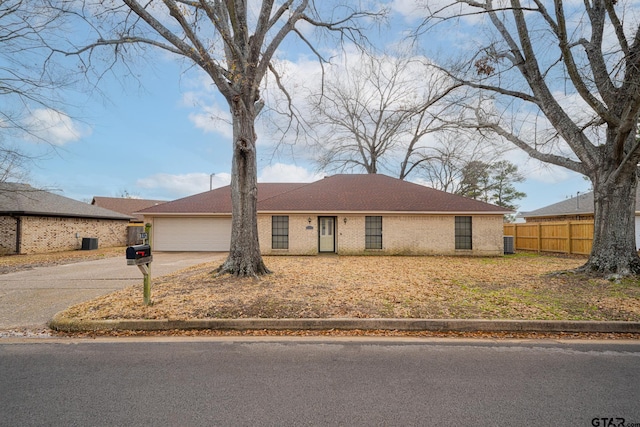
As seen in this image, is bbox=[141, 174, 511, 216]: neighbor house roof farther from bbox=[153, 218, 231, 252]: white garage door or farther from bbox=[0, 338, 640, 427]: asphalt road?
bbox=[0, 338, 640, 427]: asphalt road

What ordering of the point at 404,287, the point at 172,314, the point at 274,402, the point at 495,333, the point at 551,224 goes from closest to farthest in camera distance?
the point at 274,402, the point at 495,333, the point at 172,314, the point at 404,287, the point at 551,224

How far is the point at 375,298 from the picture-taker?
623 cm

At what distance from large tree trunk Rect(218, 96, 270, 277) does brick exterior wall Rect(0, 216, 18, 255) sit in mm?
16456

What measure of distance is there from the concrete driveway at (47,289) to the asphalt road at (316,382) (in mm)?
1271

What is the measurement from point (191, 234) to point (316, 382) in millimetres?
16962

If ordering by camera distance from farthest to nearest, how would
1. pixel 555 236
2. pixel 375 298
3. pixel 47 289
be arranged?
pixel 555 236, pixel 47 289, pixel 375 298

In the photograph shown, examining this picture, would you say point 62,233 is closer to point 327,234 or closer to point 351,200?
point 327,234

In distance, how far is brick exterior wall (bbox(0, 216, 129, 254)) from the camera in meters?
17.3

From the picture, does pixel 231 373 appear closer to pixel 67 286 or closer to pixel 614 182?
pixel 67 286

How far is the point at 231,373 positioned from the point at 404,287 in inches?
198

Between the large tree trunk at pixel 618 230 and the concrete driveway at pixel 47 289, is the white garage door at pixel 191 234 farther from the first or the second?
the large tree trunk at pixel 618 230

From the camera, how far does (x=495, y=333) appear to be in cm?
469

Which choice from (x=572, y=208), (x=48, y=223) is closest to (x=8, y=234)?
(x=48, y=223)

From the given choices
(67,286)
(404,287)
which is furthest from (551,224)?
(67,286)
